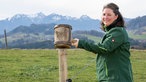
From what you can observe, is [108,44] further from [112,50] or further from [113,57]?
[113,57]

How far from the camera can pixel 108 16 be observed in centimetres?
727

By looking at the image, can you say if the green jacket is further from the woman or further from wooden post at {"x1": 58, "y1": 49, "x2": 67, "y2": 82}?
wooden post at {"x1": 58, "y1": 49, "x2": 67, "y2": 82}

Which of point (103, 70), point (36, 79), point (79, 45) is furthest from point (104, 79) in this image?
point (36, 79)

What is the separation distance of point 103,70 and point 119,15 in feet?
3.30

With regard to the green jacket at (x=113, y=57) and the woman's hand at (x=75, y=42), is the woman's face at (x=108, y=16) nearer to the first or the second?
the green jacket at (x=113, y=57)

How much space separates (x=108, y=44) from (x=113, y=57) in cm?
25

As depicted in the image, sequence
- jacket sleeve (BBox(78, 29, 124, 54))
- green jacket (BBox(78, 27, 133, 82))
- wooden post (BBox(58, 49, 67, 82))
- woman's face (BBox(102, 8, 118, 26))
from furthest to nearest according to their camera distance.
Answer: wooden post (BBox(58, 49, 67, 82)) → woman's face (BBox(102, 8, 118, 26)) → green jacket (BBox(78, 27, 133, 82)) → jacket sleeve (BBox(78, 29, 124, 54))

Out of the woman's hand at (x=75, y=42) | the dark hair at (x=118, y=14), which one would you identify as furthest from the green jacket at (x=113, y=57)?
the woman's hand at (x=75, y=42)

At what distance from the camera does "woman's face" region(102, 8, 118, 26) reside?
7.26 metres

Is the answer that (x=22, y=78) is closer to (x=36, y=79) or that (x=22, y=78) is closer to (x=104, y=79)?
(x=36, y=79)

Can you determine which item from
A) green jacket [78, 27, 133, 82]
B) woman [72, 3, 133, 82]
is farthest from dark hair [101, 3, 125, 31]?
green jacket [78, 27, 133, 82]

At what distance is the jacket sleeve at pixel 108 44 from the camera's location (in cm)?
691

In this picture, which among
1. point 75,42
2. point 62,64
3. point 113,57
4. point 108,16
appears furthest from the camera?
point 62,64

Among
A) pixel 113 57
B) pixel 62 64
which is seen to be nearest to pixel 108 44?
pixel 113 57
